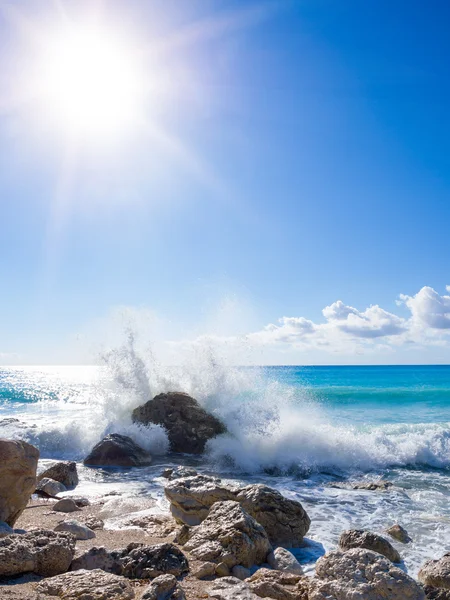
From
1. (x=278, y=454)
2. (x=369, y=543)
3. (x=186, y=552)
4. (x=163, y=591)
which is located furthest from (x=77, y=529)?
(x=278, y=454)

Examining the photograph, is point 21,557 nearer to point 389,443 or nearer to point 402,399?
point 389,443

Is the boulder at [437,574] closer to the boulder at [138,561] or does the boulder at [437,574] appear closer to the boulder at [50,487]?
the boulder at [138,561]

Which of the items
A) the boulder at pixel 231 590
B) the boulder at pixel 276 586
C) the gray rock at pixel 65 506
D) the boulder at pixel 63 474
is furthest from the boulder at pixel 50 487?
the boulder at pixel 276 586

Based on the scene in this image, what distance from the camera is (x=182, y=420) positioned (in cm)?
1434

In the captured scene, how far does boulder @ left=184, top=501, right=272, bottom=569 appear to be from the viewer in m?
4.79

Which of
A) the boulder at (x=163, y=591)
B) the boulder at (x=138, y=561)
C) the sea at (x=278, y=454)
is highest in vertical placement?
the boulder at (x=163, y=591)

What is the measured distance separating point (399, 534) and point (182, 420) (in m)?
8.74

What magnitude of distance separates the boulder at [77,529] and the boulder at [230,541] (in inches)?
54.3

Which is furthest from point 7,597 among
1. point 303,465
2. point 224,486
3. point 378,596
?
point 303,465

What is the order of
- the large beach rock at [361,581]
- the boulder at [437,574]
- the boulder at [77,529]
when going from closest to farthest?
the large beach rock at [361,581] → the boulder at [437,574] → the boulder at [77,529]

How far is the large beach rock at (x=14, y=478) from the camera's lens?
17.3 feet

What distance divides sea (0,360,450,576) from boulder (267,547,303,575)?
34cm

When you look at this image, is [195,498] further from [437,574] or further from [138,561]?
[437,574]

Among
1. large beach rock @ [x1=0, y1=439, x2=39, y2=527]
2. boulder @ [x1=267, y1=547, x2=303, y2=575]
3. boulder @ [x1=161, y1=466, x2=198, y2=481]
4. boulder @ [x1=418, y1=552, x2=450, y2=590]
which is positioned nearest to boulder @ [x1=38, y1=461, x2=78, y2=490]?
boulder @ [x1=161, y1=466, x2=198, y2=481]
